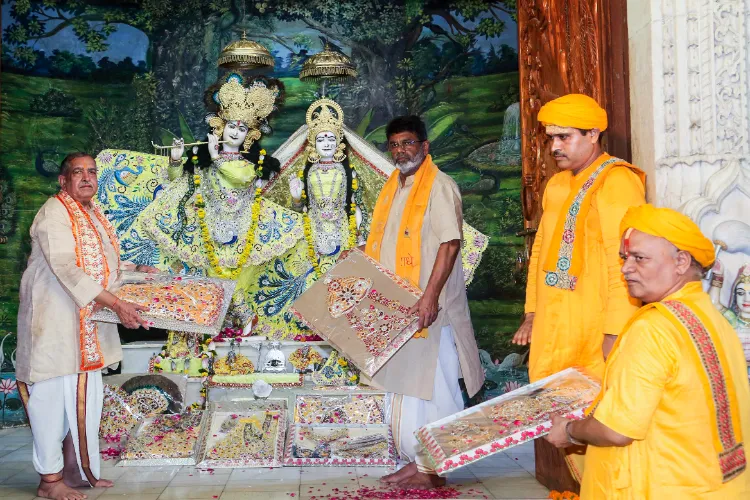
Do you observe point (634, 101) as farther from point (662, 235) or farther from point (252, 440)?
point (252, 440)

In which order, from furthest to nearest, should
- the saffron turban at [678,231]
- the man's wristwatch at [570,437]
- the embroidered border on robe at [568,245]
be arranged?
1. the embroidered border on robe at [568,245]
2. the man's wristwatch at [570,437]
3. the saffron turban at [678,231]

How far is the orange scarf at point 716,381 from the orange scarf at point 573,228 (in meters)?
1.27

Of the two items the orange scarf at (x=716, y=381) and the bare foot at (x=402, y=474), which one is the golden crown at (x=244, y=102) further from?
the orange scarf at (x=716, y=381)

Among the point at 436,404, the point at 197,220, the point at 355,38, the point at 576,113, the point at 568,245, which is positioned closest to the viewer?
the point at 576,113

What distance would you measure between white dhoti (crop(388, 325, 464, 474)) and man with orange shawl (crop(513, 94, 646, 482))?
1.44 metres

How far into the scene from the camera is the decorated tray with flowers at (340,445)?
636 cm

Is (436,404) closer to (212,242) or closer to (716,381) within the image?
(716,381)

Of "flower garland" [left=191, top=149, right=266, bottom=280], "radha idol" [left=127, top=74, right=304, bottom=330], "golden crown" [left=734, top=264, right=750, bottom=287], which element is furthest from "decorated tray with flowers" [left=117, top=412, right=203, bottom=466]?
"golden crown" [left=734, top=264, right=750, bottom=287]

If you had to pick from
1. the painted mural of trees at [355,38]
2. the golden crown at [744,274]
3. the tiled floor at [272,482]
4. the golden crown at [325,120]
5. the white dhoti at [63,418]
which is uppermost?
the painted mural of trees at [355,38]

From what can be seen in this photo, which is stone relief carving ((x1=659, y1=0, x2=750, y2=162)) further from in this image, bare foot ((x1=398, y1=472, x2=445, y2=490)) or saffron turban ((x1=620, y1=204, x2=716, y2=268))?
bare foot ((x1=398, y1=472, x2=445, y2=490))

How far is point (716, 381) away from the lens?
2738mm

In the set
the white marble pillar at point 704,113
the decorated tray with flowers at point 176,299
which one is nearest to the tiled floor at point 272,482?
the decorated tray with flowers at point 176,299

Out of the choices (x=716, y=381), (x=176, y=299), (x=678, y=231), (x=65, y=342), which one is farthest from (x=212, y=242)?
(x=716, y=381)

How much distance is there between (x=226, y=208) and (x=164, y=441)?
9.09 feet
